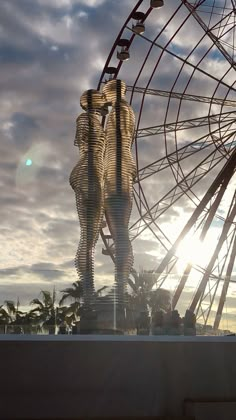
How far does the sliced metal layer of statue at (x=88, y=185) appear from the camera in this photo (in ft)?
47.7

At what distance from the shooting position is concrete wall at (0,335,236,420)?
402 inches

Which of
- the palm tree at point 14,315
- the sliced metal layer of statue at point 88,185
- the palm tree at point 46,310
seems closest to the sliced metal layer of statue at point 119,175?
the sliced metal layer of statue at point 88,185

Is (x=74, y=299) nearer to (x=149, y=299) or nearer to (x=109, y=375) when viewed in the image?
(x=149, y=299)

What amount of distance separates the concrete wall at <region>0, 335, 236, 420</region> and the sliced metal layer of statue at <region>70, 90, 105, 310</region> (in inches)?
118

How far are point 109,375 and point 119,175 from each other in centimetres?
574

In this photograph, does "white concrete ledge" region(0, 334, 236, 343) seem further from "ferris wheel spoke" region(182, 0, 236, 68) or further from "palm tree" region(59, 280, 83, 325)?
"ferris wheel spoke" region(182, 0, 236, 68)

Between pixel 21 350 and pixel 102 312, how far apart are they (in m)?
2.34

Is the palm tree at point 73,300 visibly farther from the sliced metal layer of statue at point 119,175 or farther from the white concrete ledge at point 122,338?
the white concrete ledge at point 122,338

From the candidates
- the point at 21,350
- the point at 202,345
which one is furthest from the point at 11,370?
the point at 202,345

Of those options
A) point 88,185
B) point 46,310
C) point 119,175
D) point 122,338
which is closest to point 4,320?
point 46,310

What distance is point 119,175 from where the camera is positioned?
15094 mm

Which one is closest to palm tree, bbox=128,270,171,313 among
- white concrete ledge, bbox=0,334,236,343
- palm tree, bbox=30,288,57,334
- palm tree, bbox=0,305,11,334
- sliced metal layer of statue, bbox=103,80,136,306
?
sliced metal layer of statue, bbox=103,80,136,306

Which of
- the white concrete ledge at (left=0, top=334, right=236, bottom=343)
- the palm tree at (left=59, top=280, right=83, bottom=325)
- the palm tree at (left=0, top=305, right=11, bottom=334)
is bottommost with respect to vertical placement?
the white concrete ledge at (left=0, top=334, right=236, bottom=343)

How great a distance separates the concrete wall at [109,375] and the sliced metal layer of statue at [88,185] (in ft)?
9.86
